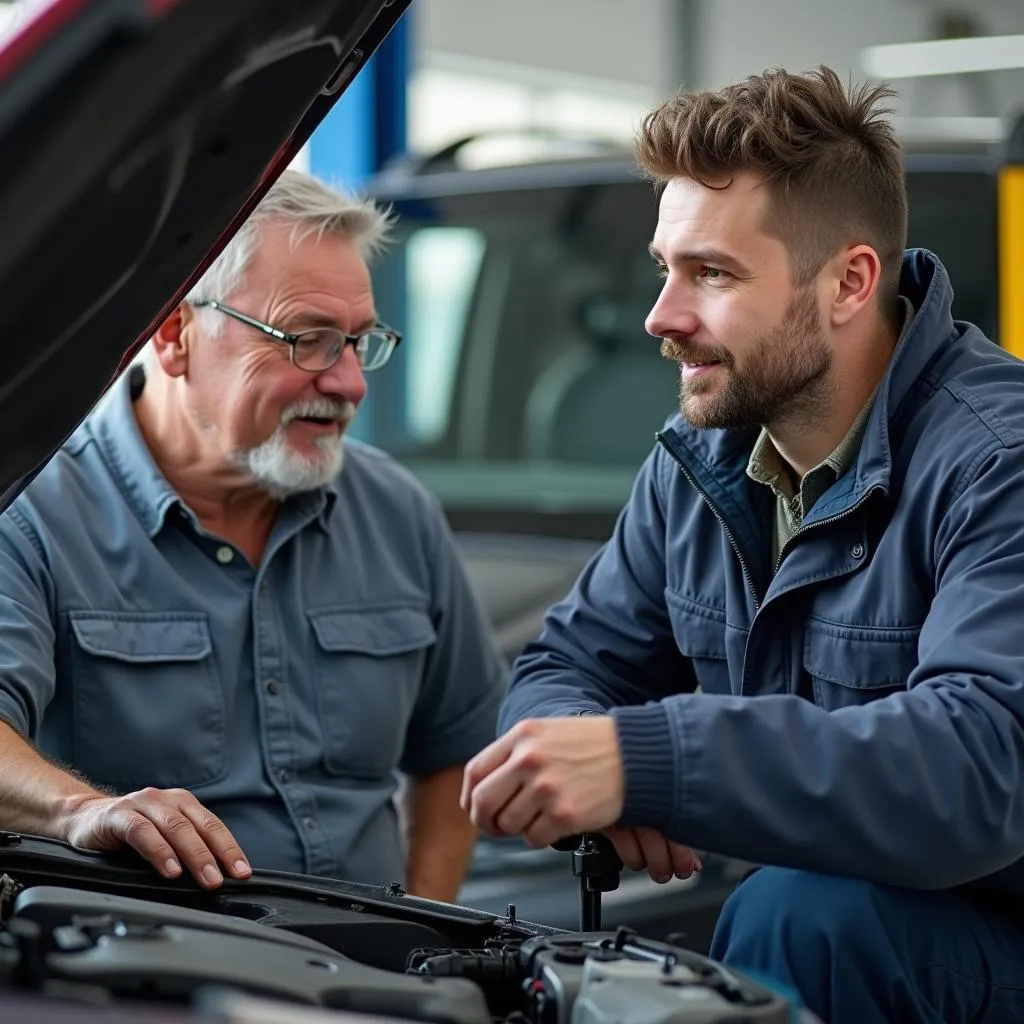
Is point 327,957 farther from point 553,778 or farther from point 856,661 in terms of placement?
point 856,661

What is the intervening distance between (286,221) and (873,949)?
1.53 metres

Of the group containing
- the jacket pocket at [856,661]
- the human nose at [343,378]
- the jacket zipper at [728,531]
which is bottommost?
the jacket pocket at [856,661]

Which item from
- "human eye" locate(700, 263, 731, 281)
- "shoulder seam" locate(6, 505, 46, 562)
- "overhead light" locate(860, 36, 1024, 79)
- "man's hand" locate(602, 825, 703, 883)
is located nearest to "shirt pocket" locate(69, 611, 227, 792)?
"shoulder seam" locate(6, 505, 46, 562)

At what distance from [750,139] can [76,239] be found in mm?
967

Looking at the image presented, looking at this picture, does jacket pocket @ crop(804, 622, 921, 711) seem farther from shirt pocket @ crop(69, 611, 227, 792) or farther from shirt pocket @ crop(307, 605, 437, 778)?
shirt pocket @ crop(69, 611, 227, 792)

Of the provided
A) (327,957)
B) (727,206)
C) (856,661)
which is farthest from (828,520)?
(327,957)

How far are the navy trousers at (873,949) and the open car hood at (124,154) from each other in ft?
3.08

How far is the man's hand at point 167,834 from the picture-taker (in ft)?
6.57

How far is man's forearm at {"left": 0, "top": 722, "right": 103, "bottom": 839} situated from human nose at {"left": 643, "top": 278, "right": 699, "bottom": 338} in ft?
3.04

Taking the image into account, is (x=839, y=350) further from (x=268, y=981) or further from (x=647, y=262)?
(x=647, y=262)

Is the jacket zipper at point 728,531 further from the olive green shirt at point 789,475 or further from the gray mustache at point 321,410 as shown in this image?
the gray mustache at point 321,410

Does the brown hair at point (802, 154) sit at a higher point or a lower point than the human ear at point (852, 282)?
higher

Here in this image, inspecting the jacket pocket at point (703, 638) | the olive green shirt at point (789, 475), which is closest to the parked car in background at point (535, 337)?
the jacket pocket at point (703, 638)

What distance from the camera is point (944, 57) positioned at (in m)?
13.8
